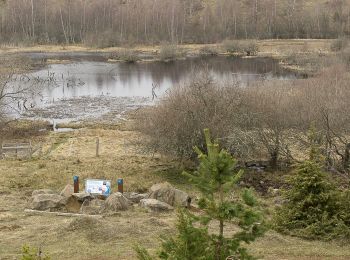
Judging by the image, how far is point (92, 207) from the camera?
19.7 m

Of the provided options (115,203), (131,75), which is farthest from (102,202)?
(131,75)

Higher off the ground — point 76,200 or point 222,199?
point 222,199

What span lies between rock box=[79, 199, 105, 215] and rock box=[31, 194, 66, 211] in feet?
2.98

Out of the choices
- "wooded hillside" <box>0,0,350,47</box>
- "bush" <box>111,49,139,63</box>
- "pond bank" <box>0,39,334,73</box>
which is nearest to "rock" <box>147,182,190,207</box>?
"pond bank" <box>0,39,334,73</box>

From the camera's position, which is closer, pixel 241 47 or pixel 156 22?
pixel 241 47

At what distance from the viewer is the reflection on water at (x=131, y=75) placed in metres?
55.2

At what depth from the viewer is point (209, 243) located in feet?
27.8

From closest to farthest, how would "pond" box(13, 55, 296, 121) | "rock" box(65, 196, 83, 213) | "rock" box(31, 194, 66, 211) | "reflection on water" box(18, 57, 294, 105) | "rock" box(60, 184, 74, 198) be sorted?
"rock" box(31, 194, 66, 211), "rock" box(65, 196, 83, 213), "rock" box(60, 184, 74, 198), "pond" box(13, 55, 296, 121), "reflection on water" box(18, 57, 294, 105)

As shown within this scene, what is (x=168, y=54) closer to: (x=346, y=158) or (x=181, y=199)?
(x=346, y=158)

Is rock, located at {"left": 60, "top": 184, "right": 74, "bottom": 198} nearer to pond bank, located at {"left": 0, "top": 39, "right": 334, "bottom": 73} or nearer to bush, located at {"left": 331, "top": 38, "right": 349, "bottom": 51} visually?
pond bank, located at {"left": 0, "top": 39, "right": 334, "bottom": 73}

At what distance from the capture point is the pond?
47.7 metres

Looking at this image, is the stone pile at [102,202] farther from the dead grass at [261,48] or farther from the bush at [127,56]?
the dead grass at [261,48]

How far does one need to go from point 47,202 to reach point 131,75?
46.9 metres

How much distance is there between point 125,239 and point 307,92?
18.1m
